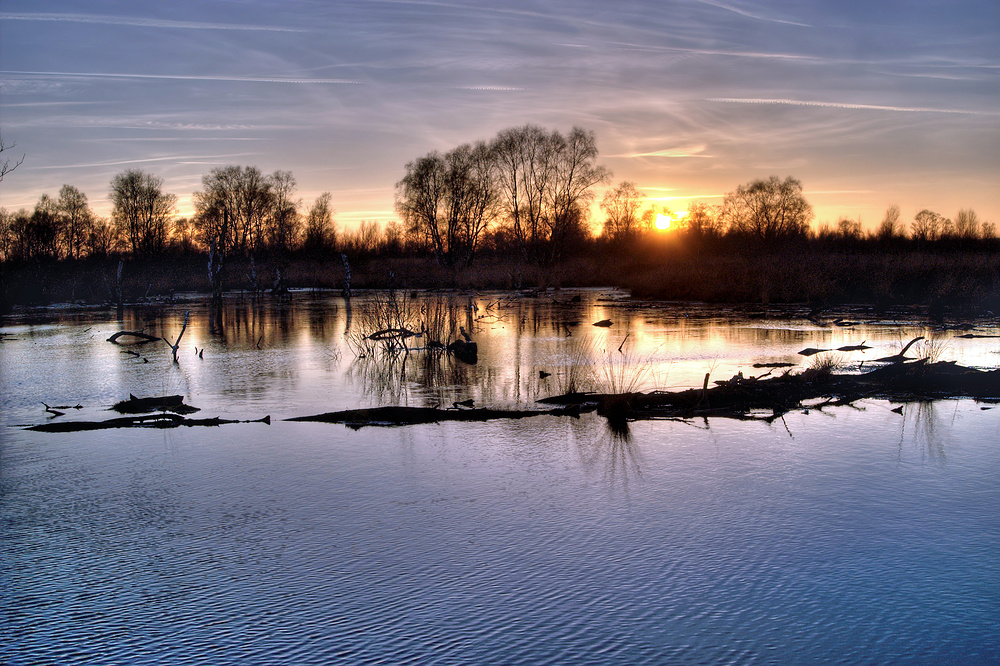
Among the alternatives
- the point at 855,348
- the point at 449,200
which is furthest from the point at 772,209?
the point at 855,348

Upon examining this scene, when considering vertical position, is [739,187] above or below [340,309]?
above

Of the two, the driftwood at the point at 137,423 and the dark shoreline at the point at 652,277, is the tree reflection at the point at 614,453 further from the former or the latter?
the dark shoreline at the point at 652,277

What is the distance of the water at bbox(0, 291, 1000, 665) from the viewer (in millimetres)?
3449

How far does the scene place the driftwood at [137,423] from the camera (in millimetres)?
7727

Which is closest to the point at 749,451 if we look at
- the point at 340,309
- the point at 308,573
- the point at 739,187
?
the point at 308,573

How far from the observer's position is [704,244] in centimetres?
5784

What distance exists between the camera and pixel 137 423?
794cm

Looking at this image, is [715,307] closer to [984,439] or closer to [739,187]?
[984,439]

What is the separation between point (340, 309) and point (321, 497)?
22441mm

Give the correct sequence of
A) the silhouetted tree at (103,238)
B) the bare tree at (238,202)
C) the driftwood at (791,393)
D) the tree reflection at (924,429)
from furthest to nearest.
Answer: the silhouetted tree at (103,238), the bare tree at (238,202), the driftwood at (791,393), the tree reflection at (924,429)

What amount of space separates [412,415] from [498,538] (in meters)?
3.64

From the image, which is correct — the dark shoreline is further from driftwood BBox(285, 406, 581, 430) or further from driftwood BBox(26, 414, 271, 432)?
driftwood BBox(26, 414, 271, 432)

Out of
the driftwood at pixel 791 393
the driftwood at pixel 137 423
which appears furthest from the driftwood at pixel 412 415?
the driftwood at pixel 137 423

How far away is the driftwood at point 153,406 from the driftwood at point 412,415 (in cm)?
144
